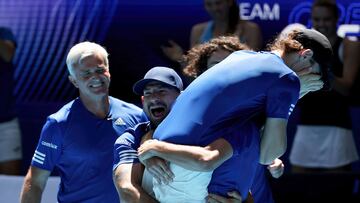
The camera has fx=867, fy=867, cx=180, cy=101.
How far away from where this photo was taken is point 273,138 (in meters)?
3.40

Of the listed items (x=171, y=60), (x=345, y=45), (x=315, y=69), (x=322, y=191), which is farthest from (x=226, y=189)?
(x=171, y=60)

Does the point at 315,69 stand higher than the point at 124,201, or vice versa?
the point at 315,69

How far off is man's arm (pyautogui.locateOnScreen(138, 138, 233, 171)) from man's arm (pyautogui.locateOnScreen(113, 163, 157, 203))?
0.79ft

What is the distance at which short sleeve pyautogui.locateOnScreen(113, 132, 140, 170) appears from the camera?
12.0 feet

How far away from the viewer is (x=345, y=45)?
239 inches

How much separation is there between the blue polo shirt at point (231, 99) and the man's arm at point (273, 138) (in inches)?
1.3

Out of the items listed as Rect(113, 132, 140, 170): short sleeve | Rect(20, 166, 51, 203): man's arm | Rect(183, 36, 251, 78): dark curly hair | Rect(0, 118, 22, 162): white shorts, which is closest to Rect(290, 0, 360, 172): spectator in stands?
Rect(183, 36, 251, 78): dark curly hair

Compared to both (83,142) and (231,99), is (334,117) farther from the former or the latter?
(231,99)

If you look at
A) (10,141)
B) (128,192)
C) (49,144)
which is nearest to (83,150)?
(49,144)

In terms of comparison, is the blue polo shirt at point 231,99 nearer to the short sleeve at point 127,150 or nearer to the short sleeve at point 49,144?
the short sleeve at point 127,150

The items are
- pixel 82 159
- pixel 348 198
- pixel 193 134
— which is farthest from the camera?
pixel 348 198

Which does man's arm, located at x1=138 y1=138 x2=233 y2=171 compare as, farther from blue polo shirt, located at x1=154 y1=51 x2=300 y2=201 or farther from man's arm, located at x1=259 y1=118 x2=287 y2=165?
man's arm, located at x1=259 y1=118 x2=287 y2=165

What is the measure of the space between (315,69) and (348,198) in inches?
95.6

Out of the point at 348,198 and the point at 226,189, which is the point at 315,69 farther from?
the point at 348,198
